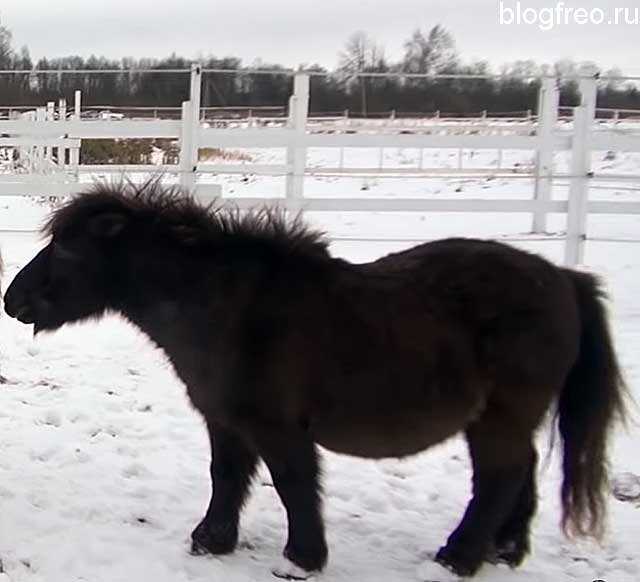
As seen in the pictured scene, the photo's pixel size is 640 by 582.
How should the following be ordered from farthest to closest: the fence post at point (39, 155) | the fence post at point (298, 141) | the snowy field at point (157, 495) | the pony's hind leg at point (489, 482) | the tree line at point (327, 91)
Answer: the tree line at point (327, 91), the fence post at point (39, 155), the fence post at point (298, 141), the snowy field at point (157, 495), the pony's hind leg at point (489, 482)

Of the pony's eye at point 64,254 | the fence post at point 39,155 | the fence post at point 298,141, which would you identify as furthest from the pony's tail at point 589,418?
the fence post at point 39,155

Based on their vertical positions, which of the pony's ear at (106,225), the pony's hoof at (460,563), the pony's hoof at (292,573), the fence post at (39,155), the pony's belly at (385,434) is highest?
the fence post at (39,155)

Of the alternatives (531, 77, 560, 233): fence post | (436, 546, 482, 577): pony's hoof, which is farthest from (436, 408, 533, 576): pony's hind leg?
(531, 77, 560, 233): fence post

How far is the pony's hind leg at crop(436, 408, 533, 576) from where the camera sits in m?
3.01

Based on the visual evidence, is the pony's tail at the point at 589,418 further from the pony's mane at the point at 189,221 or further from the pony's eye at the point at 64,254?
the pony's eye at the point at 64,254

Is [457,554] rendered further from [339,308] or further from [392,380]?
[339,308]

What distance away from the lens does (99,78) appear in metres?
29.3

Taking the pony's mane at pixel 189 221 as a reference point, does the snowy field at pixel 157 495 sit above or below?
below

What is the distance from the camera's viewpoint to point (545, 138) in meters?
9.55

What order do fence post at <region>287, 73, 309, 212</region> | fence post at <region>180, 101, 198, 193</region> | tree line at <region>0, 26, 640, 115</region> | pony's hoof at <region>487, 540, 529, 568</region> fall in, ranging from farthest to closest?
1. tree line at <region>0, 26, 640, 115</region>
2. fence post at <region>287, 73, 309, 212</region>
3. fence post at <region>180, 101, 198, 193</region>
4. pony's hoof at <region>487, 540, 529, 568</region>

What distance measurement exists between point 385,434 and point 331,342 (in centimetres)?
37

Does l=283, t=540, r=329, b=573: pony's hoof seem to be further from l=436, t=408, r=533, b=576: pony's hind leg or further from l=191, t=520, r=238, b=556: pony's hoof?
l=436, t=408, r=533, b=576: pony's hind leg

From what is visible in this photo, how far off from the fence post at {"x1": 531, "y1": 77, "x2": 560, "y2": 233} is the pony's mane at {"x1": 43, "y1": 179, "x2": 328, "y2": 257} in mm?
6497

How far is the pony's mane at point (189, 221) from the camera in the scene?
305 cm
